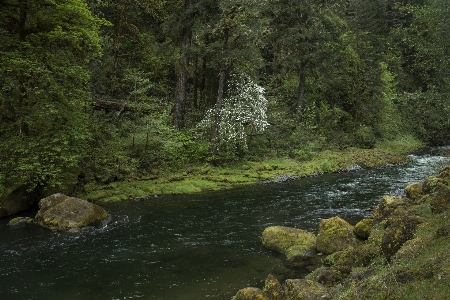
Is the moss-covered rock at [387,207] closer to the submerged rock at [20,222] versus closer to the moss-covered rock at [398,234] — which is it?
the moss-covered rock at [398,234]

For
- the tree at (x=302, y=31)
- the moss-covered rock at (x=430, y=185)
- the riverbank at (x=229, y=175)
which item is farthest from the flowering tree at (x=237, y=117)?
the moss-covered rock at (x=430, y=185)

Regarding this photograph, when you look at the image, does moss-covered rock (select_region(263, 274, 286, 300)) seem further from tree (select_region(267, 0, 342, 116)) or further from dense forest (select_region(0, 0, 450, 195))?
tree (select_region(267, 0, 342, 116))

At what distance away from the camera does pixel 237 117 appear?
23062 millimetres

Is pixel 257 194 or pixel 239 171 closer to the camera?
pixel 257 194

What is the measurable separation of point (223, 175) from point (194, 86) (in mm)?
10121

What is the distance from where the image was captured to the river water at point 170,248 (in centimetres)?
869

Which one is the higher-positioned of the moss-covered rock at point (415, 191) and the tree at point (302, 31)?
the tree at point (302, 31)

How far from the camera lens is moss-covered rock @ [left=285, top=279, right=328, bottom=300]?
6570 millimetres

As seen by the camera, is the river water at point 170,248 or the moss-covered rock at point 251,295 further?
the river water at point 170,248

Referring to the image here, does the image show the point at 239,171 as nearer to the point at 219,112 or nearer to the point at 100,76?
the point at 219,112

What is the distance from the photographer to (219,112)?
74.1 feet

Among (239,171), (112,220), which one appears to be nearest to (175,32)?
(239,171)

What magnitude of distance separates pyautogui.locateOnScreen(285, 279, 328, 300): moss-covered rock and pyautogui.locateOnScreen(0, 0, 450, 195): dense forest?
977cm

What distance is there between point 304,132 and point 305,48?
21.6 feet
